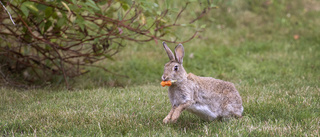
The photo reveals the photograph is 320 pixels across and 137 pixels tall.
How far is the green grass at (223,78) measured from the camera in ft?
13.9

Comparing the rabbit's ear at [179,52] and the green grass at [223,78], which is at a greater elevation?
the rabbit's ear at [179,52]

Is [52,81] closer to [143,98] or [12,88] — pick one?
[12,88]

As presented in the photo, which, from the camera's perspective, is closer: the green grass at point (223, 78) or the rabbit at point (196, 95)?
the rabbit at point (196, 95)

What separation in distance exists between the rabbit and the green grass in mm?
147

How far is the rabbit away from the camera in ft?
13.5

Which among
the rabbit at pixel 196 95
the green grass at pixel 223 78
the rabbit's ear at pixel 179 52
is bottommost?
the green grass at pixel 223 78

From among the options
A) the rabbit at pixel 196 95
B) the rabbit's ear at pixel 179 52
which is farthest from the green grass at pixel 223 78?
the rabbit's ear at pixel 179 52

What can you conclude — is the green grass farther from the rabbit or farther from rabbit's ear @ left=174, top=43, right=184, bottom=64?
rabbit's ear @ left=174, top=43, right=184, bottom=64

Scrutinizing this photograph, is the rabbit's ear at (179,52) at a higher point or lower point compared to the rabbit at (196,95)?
higher

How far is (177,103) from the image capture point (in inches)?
164

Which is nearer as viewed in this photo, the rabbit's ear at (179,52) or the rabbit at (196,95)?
the rabbit at (196,95)

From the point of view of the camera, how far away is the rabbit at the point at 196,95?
162 inches

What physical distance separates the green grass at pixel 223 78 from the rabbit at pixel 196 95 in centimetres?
15

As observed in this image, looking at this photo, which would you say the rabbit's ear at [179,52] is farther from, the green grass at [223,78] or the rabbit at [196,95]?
the green grass at [223,78]
